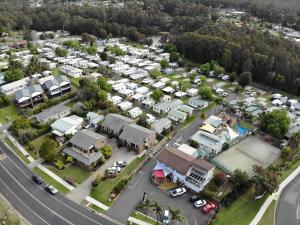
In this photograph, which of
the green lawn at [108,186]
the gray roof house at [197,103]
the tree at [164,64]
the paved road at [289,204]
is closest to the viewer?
the paved road at [289,204]

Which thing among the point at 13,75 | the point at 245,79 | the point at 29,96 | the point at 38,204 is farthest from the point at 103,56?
the point at 38,204

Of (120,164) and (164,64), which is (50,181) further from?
(164,64)

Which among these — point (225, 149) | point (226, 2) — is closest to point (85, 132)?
point (225, 149)

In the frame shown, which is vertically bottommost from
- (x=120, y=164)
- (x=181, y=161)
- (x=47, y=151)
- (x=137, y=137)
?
(x=120, y=164)

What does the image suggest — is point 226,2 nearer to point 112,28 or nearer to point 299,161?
point 112,28

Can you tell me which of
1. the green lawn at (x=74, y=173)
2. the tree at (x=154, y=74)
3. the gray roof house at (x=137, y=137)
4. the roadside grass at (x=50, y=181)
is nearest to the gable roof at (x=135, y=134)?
the gray roof house at (x=137, y=137)

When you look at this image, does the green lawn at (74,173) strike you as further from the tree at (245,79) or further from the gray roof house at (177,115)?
the tree at (245,79)
